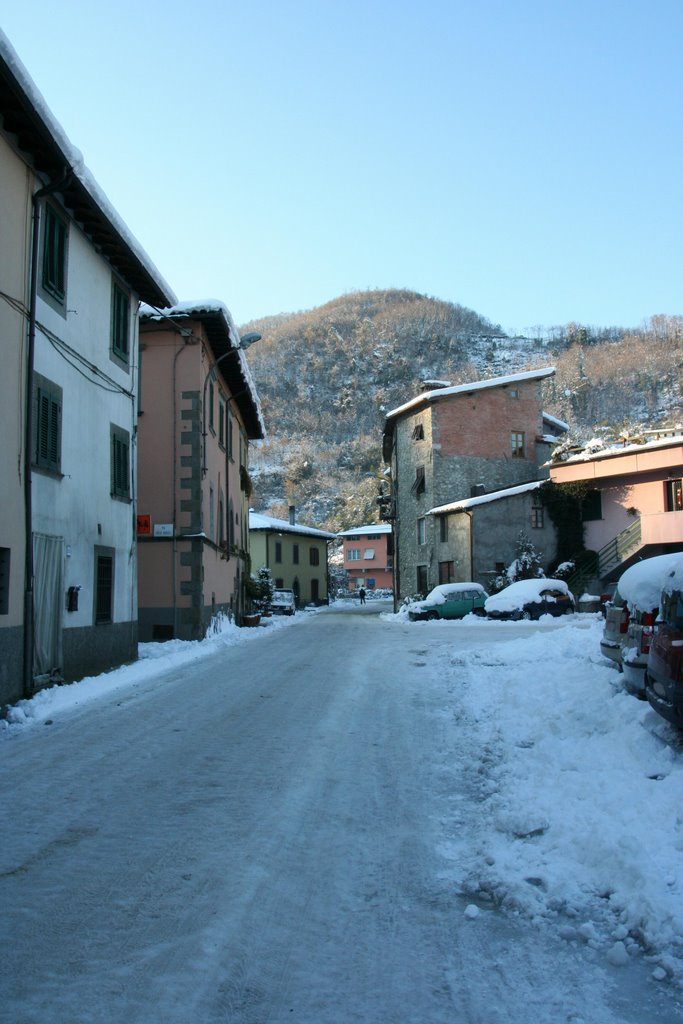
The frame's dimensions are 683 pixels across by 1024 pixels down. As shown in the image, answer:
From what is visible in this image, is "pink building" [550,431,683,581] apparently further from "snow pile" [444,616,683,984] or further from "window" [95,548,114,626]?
"snow pile" [444,616,683,984]

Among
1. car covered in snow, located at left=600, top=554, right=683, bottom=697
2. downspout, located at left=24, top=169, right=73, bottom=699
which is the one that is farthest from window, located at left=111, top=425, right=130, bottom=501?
car covered in snow, located at left=600, top=554, right=683, bottom=697

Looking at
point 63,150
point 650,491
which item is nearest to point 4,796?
point 63,150

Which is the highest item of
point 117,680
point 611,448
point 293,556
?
point 611,448

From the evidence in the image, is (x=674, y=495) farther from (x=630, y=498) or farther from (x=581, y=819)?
(x=581, y=819)

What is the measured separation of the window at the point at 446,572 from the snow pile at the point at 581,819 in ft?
101

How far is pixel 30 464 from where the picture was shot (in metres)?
11.2

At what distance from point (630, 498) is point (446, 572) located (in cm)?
947

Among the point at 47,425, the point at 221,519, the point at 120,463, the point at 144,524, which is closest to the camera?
the point at 47,425

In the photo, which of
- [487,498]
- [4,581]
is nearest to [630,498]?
[487,498]

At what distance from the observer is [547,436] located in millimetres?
48188

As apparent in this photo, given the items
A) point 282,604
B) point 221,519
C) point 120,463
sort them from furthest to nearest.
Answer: point 282,604 < point 221,519 < point 120,463

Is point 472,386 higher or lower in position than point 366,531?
higher

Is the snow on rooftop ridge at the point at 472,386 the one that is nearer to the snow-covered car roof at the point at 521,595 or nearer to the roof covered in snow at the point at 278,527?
the snow-covered car roof at the point at 521,595

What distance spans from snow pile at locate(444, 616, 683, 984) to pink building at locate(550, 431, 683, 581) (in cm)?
2772
